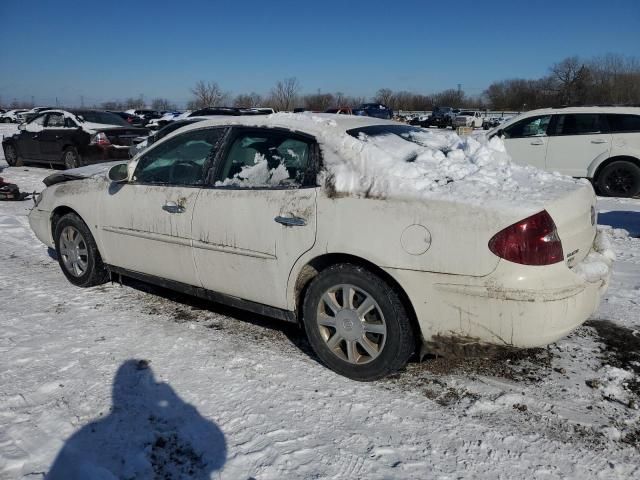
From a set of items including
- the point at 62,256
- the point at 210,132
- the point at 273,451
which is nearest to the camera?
the point at 273,451

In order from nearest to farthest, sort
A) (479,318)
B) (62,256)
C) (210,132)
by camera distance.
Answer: (479,318) → (210,132) → (62,256)

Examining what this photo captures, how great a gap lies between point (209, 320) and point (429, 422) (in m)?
2.04

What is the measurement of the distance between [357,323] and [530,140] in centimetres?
857

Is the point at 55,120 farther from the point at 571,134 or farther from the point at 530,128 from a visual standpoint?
the point at 571,134

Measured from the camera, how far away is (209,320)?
4137mm

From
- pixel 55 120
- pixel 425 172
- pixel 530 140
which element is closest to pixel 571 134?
pixel 530 140

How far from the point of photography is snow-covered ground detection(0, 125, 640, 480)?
245cm

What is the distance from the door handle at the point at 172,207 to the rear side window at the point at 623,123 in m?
8.76

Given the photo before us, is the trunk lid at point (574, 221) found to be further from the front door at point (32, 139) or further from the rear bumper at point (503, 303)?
the front door at point (32, 139)

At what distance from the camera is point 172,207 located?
3.80 meters

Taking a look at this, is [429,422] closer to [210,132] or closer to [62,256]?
[210,132]

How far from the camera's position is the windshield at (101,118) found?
12.8 metres

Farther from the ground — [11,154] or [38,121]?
[38,121]

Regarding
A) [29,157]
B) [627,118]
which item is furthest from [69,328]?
[29,157]
